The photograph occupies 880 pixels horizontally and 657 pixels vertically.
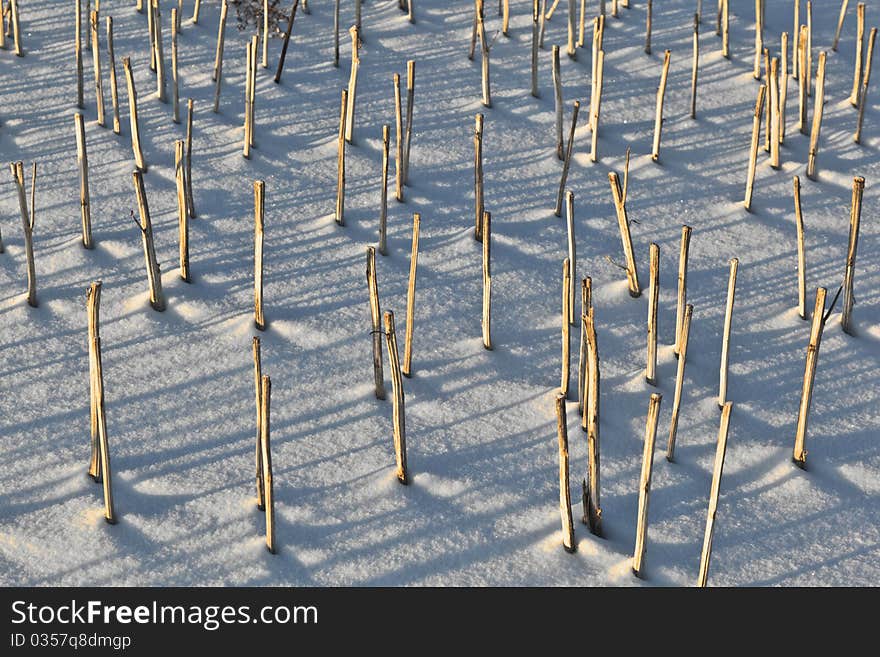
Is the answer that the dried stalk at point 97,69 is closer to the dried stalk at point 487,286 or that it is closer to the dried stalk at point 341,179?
the dried stalk at point 341,179

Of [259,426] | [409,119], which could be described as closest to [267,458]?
[259,426]

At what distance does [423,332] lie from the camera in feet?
9.53

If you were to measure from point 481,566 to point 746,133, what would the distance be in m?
1.64

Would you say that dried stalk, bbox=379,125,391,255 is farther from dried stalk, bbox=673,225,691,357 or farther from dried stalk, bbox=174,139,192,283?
dried stalk, bbox=673,225,691,357

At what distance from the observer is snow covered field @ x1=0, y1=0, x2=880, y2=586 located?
2482 mm

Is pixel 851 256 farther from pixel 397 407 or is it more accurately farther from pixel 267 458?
pixel 267 458

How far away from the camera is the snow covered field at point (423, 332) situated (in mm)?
2482

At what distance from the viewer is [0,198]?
125 inches

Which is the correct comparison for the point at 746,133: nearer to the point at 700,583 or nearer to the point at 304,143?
the point at 304,143

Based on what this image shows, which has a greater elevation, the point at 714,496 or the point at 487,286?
the point at 487,286

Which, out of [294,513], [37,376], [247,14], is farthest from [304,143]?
[294,513]

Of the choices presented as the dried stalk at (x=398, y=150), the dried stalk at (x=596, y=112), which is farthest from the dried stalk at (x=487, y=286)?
the dried stalk at (x=596, y=112)

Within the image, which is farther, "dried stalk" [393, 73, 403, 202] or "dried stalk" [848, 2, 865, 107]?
"dried stalk" [848, 2, 865, 107]

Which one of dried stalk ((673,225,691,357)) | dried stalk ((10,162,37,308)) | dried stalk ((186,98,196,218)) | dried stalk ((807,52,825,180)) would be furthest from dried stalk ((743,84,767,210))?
dried stalk ((10,162,37,308))
